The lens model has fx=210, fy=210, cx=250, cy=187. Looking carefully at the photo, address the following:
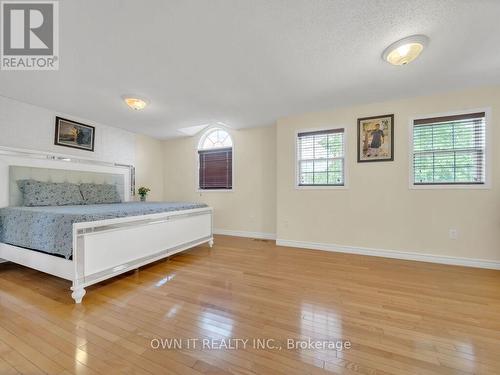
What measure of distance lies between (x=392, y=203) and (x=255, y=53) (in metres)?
2.90

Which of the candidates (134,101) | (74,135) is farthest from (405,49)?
(74,135)

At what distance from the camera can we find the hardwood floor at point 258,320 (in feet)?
4.07

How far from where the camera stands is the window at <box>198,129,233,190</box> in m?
4.97

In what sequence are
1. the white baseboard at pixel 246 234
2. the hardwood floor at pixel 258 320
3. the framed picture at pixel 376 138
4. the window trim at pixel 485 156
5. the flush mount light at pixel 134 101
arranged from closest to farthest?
the hardwood floor at pixel 258 320 < the window trim at pixel 485 156 < the flush mount light at pixel 134 101 < the framed picture at pixel 376 138 < the white baseboard at pixel 246 234

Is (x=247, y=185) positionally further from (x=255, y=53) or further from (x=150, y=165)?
(x=255, y=53)

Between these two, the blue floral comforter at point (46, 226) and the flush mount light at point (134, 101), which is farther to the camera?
the flush mount light at point (134, 101)

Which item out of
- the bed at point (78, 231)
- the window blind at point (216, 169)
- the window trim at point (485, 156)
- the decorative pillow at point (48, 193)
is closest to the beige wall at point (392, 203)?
the window trim at point (485, 156)

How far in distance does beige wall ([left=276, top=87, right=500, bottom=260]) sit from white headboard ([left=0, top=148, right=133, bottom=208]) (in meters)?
3.46

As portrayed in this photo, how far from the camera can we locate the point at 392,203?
3236 millimetres

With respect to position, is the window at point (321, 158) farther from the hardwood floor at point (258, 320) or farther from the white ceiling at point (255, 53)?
the hardwood floor at point (258, 320)

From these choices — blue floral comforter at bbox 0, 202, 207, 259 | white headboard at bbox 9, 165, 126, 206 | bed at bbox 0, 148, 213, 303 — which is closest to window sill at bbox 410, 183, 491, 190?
bed at bbox 0, 148, 213, 303

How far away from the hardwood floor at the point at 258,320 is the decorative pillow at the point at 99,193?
4.28ft

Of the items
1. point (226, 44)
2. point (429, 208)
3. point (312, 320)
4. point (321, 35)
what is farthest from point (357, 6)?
point (429, 208)

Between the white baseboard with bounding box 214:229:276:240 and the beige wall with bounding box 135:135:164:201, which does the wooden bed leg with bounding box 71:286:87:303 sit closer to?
the white baseboard with bounding box 214:229:276:240
